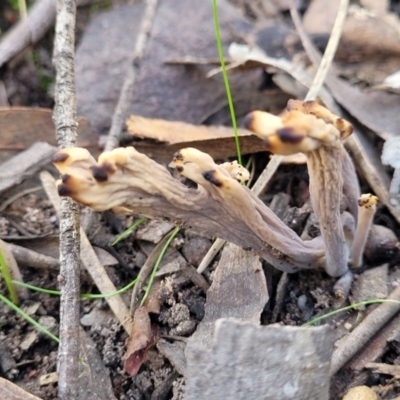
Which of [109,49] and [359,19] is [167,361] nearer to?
[109,49]

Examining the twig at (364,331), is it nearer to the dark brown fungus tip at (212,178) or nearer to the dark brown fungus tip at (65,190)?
the dark brown fungus tip at (212,178)

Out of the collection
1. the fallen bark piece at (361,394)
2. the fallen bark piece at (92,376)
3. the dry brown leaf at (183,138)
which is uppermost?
the dry brown leaf at (183,138)

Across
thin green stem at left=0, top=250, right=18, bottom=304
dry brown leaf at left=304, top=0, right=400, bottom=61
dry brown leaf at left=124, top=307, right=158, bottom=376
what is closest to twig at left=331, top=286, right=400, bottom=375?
dry brown leaf at left=124, top=307, right=158, bottom=376

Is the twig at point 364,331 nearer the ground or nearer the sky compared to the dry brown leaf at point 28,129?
nearer the ground

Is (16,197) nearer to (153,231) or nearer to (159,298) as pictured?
(153,231)

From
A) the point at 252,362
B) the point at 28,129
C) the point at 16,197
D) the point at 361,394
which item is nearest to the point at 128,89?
the point at 28,129

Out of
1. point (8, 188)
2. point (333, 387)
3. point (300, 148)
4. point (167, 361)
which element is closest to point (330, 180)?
point (300, 148)

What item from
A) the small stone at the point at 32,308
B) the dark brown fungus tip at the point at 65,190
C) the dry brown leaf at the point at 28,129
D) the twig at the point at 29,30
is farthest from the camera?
the twig at the point at 29,30

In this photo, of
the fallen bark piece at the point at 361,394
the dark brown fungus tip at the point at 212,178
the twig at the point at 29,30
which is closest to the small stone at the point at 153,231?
the dark brown fungus tip at the point at 212,178
